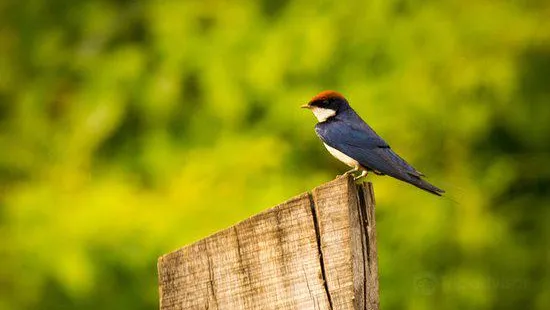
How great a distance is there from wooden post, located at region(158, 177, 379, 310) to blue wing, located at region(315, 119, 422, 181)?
1081mm

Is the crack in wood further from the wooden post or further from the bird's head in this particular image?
the bird's head

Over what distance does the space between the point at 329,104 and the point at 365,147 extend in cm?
55

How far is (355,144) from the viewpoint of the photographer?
4977mm

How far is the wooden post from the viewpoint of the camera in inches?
136

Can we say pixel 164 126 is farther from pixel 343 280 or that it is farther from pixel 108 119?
pixel 343 280

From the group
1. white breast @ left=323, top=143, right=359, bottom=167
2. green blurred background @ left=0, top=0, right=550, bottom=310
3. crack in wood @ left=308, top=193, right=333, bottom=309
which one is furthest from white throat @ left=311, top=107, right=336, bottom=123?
green blurred background @ left=0, top=0, right=550, bottom=310

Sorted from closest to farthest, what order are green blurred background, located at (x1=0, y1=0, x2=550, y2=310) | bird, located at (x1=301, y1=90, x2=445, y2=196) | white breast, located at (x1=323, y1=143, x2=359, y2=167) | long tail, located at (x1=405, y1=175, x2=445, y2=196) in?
1. long tail, located at (x1=405, y1=175, x2=445, y2=196)
2. bird, located at (x1=301, y1=90, x2=445, y2=196)
3. white breast, located at (x1=323, y1=143, x2=359, y2=167)
4. green blurred background, located at (x1=0, y1=0, x2=550, y2=310)

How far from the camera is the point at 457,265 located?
9758 mm

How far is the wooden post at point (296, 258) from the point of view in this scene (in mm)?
3445

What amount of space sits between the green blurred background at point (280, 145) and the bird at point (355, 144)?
3.56 metres

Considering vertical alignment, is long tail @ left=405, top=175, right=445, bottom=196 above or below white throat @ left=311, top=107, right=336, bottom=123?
below

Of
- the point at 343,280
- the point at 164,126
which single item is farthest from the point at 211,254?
the point at 164,126

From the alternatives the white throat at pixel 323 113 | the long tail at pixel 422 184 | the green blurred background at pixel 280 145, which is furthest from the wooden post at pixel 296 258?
the green blurred background at pixel 280 145

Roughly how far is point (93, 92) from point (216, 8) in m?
1.28
